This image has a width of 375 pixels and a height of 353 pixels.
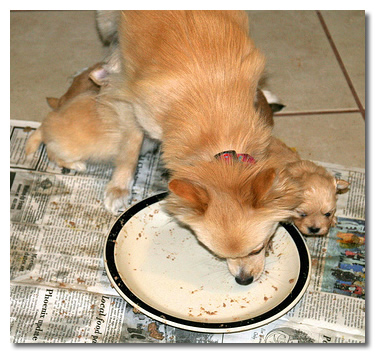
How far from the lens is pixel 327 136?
2.82m

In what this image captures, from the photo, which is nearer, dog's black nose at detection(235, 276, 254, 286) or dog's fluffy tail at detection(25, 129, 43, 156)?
dog's black nose at detection(235, 276, 254, 286)

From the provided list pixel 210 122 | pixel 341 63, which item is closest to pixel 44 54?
pixel 210 122

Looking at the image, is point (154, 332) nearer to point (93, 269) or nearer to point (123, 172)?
point (93, 269)

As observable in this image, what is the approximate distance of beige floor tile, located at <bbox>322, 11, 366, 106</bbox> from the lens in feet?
10.4

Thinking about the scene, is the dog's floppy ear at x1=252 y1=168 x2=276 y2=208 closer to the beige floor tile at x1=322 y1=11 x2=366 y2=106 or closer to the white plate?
the white plate

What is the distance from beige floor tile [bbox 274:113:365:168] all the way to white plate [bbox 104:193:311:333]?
694 mm

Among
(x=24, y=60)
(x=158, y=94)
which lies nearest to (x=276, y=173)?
(x=158, y=94)

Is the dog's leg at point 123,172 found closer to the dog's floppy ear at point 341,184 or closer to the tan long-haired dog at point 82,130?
the tan long-haired dog at point 82,130

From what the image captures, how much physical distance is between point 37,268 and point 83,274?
0.20 m

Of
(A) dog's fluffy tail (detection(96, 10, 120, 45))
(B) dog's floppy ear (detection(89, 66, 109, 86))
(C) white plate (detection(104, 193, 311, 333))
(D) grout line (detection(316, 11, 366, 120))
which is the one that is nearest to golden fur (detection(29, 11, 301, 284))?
(C) white plate (detection(104, 193, 311, 333))

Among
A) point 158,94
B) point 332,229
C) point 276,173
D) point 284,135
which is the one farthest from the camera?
point 284,135

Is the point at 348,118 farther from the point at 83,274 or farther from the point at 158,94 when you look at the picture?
the point at 83,274

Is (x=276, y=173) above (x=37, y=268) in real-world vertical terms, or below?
above

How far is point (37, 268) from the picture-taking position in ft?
7.20
